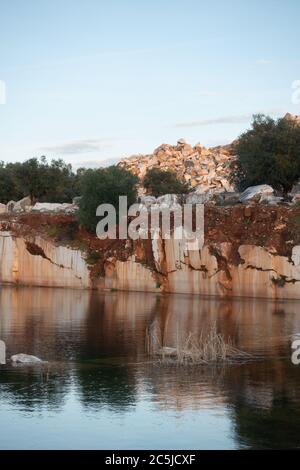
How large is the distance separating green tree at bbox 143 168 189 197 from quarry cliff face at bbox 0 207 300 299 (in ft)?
67.2

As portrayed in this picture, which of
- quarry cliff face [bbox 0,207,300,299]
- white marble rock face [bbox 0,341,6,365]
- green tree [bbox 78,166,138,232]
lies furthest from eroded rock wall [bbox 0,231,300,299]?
white marble rock face [bbox 0,341,6,365]

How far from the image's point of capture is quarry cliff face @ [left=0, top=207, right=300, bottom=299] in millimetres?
55844

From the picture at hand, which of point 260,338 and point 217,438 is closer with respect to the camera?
point 217,438

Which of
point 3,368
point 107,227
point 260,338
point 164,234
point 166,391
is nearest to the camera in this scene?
point 166,391

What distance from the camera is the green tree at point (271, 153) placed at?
68.9 metres

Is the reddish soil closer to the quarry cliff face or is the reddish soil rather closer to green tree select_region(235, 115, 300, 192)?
the quarry cliff face

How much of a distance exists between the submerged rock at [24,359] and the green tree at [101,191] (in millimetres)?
36145

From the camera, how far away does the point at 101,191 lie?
65.6 metres

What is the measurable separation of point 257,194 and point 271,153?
24.9ft

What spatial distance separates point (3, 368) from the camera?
27438 millimetres

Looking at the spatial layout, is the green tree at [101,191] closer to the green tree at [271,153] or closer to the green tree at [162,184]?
the green tree at [271,153]
